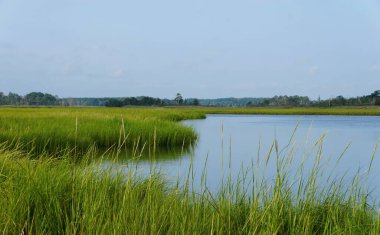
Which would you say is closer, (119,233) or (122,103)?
(119,233)

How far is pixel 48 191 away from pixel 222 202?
2063mm

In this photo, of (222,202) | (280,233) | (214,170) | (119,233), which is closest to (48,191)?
(119,233)

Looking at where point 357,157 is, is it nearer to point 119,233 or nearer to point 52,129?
point 52,129

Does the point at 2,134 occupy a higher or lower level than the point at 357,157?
higher

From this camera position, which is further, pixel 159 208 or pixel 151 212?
pixel 159 208

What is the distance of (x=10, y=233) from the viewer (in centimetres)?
414

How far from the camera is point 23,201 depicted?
14.7 feet

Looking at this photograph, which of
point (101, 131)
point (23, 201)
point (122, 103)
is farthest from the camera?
point (122, 103)

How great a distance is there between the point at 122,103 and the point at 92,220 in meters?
124

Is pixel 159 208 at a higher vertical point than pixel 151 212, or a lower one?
lower

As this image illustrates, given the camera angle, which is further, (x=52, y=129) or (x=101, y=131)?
(x=101, y=131)

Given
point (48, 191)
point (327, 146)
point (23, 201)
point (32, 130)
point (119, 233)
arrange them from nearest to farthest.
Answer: point (119, 233)
point (23, 201)
point (48, 191)
point (32, 130)
point (327, 146)

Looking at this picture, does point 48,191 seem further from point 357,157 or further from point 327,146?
point 327,146

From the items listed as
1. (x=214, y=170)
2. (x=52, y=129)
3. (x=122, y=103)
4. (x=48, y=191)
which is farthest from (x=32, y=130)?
(x=122, y=103)
